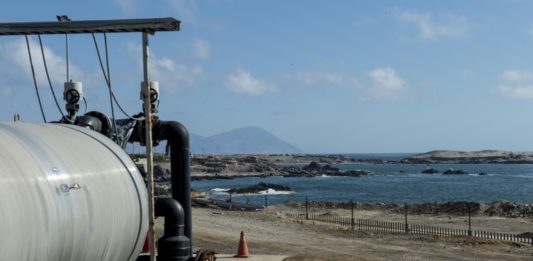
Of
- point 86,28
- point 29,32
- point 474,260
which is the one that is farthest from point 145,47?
point 474,260

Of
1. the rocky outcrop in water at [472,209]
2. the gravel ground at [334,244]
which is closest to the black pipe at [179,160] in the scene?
the gravel ground at [334,244]

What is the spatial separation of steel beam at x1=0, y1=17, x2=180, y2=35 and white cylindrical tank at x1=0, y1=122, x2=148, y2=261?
5.47 feet

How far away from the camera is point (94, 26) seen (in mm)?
10281

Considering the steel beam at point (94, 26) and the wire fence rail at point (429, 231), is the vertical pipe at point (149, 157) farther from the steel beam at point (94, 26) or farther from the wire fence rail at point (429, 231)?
the wire fence rail at point (429, 231)

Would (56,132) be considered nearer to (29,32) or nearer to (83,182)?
(83,182)

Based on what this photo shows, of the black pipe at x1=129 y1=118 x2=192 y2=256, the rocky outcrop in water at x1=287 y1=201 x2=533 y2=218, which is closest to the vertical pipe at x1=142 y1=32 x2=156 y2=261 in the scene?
the black pipe at x1=129 y1=118 x2=192 y2=256

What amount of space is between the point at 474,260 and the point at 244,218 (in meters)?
22.4

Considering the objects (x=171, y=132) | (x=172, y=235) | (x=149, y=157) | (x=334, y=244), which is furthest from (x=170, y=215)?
(x=334, y=244)

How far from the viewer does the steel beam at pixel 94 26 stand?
385 inches

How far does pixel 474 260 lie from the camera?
80.3 feet

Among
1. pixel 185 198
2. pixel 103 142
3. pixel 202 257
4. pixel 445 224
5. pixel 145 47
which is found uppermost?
pixel 145 47

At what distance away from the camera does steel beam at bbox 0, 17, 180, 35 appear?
32.1 feet

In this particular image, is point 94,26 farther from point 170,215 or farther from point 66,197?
point 66,197

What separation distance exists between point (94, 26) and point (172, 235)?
394 cm
